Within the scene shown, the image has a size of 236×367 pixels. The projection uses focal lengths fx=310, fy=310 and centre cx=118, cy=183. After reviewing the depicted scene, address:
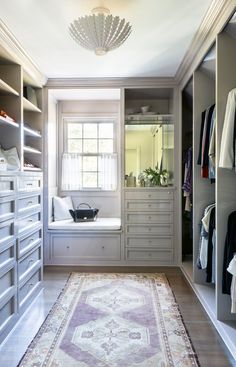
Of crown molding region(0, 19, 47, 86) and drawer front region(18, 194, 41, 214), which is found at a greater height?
crown molding region(0, 19, 47, 86)

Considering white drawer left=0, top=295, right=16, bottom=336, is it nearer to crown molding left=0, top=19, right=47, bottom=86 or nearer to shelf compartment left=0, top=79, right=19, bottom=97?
shelf compartment left=0, top=79, right=19, bottom=97

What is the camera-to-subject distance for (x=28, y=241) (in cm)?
290

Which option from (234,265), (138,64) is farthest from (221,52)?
(234,265)

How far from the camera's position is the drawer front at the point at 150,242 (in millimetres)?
4160

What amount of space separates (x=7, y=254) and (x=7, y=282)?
22 centimetres

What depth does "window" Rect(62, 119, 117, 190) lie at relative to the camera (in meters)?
4.84

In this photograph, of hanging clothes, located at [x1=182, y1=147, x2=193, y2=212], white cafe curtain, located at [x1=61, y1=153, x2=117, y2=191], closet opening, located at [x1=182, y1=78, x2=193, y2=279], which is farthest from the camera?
white cafe curtain, located at [x1=61, y1=153, x2=117, y2=191]

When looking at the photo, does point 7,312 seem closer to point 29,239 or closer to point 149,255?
point 29,239

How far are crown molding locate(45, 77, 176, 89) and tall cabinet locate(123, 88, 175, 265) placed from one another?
13cm

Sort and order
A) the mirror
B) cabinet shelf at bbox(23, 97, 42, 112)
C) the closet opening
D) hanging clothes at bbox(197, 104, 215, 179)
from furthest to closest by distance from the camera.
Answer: the mirror → the closet opening → cabinet shelf at bbox(23, 97, 42, 112) → hanging clothes at bbox(197, 104, 215, 179)

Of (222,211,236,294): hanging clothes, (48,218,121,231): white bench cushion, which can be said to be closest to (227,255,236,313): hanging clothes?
(222,211,236,294): hanging clothes

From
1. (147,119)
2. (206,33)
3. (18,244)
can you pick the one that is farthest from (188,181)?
(18,244)

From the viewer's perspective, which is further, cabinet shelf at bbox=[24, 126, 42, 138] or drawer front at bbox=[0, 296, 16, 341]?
cabinet shelf at bbox=[24, 126, 42, 138]

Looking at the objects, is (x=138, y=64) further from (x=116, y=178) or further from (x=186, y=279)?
(x=186, y=279)
